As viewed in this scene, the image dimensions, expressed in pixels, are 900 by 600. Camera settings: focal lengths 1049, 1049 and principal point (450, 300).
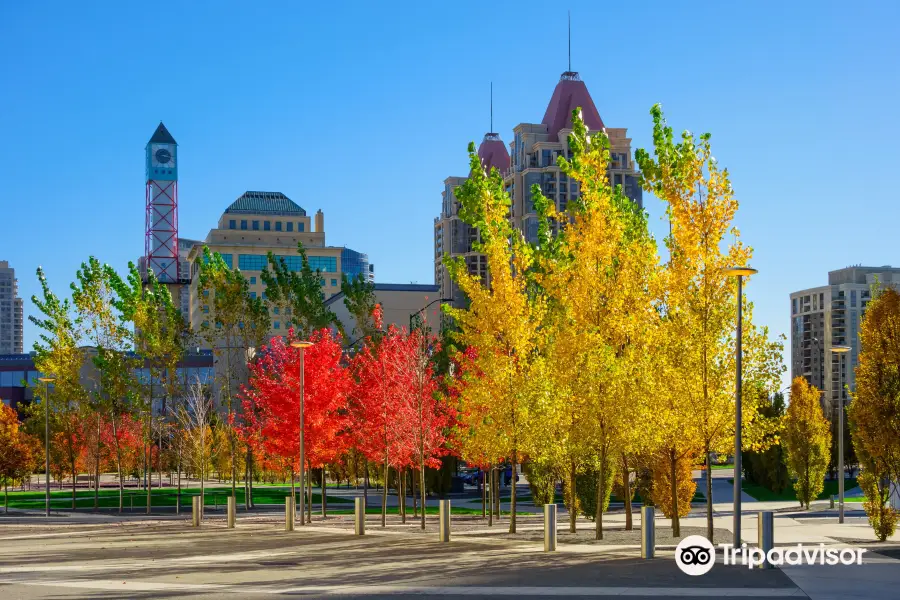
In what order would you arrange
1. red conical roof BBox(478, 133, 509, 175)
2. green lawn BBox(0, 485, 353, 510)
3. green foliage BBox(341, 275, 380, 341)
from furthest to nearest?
red conical roof BBox(478, 133, 509, 175), green foliage BBox(341, 275, 380, 341), green lawn BBox(0, 485, 353, 510)

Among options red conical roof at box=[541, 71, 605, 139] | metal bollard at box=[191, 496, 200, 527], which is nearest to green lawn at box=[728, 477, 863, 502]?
metal bollard at box=[191, 496, 200, 527]

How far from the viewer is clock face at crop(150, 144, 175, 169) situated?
521 feet

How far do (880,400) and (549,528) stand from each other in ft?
35.2

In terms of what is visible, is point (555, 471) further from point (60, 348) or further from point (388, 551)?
point (60, 348)

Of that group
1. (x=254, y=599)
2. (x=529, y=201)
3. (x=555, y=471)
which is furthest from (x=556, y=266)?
(x=529, y=201)

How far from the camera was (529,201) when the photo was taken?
151 meters

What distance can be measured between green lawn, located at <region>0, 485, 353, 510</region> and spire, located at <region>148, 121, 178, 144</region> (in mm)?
95804

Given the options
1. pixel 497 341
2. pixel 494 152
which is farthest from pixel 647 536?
pixel 494 152

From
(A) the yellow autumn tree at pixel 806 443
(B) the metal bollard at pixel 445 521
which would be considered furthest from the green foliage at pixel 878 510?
(A) the yellow autumn tree at pixel 806 443

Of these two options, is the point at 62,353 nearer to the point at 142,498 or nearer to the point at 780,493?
the point at 142,498

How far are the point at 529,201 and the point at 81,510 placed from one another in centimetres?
10525

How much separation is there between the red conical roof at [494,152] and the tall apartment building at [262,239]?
29.0m

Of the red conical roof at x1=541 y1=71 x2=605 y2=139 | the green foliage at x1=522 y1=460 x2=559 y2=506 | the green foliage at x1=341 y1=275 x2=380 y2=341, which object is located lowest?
the green foliage at x1=522 y1=460 x2=559 y2=506

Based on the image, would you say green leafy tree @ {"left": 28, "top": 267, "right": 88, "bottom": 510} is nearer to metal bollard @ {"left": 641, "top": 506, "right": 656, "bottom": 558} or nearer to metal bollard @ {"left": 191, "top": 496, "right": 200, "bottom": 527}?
metal bollard @ {"left": 191, "top": 496, "right": 200, "bottom": 527}
